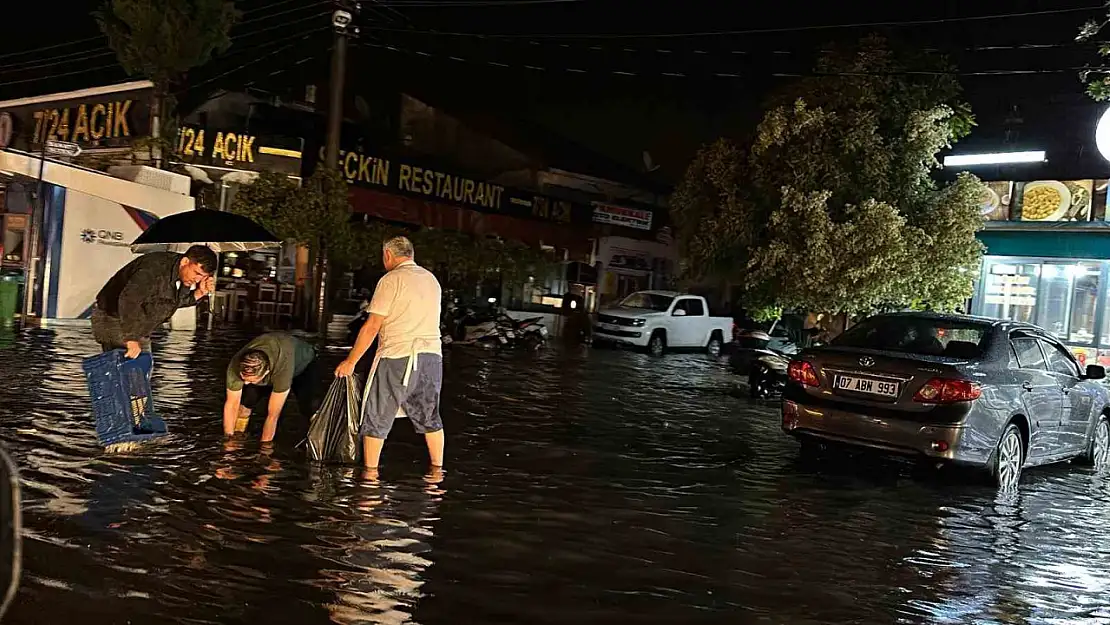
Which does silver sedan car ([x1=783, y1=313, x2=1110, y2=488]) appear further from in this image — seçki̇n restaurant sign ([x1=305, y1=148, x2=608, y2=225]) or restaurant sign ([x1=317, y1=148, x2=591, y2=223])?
seçki̇n restaurant sign ([x1=305, y1=148, x2=608, y2=225])

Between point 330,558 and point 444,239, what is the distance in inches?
844

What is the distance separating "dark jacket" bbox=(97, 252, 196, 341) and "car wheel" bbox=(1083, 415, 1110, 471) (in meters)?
9.30

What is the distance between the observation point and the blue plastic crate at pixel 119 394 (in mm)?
8055

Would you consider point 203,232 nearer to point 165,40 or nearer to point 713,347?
point 165,40

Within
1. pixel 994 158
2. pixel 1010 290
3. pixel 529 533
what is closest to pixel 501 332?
pixel 1010 290

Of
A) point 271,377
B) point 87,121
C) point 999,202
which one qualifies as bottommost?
point 271,377

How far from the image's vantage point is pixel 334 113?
21.7 m

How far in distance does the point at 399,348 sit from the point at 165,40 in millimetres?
18328

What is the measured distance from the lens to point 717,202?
67.0 ft

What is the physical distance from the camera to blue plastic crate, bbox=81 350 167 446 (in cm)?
805

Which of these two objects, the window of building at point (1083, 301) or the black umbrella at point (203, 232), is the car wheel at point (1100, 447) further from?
the window of building at point (1083, 301)

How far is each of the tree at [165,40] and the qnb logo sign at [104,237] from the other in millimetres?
2094

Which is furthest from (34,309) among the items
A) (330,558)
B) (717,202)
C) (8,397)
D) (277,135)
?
(330,558)

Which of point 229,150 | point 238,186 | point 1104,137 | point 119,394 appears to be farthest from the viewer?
point 229,150
